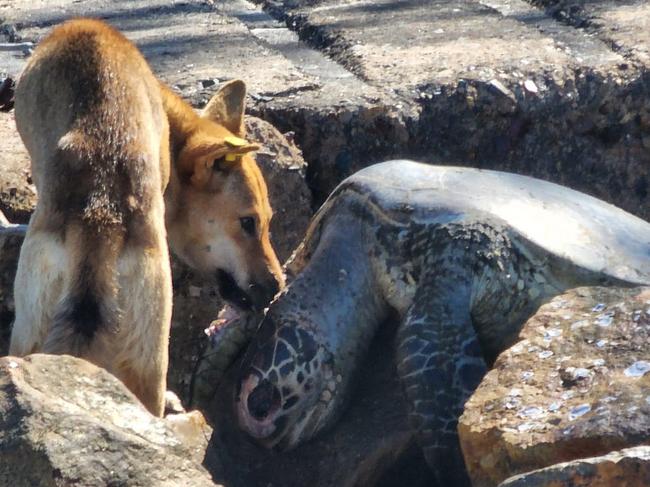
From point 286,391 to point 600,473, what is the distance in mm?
1723

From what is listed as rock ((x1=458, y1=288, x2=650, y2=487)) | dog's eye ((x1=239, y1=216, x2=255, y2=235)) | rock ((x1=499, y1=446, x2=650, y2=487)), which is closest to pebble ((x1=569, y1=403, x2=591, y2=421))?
rock ((x1=458, y1=288, x2=650, y2=487))

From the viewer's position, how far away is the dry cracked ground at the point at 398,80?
6188mm

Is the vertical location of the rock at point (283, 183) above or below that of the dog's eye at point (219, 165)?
below

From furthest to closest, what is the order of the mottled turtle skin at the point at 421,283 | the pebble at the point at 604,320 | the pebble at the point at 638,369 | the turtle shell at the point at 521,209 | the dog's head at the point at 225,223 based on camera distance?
the dog's head at the point at 225,223, the turtle shell at the point at 521,209, the mottled turtle skin at the point at 421,283, the pebble at the point at 604,320, the pebble at the point at 638,369

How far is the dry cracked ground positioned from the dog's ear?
251 millimetres

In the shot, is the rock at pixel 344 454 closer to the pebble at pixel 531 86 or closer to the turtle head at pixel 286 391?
the turtle head at pixel 286 391

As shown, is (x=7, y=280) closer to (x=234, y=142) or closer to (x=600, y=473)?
(x=234, y=142)

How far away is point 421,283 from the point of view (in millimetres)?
5129

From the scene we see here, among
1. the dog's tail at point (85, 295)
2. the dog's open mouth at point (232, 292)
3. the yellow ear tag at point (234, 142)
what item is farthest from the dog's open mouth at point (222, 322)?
the dog's tail at point (85, 295)

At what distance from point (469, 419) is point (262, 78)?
280 cm

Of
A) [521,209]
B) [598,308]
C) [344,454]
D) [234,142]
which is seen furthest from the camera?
[521,209]

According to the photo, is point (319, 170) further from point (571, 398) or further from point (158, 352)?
point (571, 398)

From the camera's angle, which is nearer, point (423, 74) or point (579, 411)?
point (579, 411)

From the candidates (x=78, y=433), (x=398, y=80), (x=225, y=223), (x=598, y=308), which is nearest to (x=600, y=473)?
(x=598, y=308)
